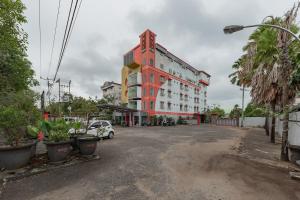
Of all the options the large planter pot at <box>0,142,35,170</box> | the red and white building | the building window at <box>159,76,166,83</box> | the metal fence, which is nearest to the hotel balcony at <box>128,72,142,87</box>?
the red and white building

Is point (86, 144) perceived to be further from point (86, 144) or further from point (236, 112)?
point (236, 112)

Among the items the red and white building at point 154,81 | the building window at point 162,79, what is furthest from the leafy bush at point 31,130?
the building window at point 162,79

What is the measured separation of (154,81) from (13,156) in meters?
27.8

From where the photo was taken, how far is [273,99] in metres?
10.4

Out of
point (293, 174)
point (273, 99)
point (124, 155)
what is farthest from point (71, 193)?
point (273, 99)

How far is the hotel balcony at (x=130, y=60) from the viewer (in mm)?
32344

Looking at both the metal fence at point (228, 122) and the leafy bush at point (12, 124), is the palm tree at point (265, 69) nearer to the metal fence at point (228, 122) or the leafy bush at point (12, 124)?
the leafy bush at point (12, 124)

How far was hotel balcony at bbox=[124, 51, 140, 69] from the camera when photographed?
106 ft

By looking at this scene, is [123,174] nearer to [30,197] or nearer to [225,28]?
[30,197]

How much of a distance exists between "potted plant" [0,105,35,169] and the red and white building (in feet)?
83.2

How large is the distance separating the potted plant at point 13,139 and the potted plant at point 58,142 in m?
0.71

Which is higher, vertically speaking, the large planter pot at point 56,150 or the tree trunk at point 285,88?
the tree trunk at point 285,88

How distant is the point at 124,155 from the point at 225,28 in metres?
7.31

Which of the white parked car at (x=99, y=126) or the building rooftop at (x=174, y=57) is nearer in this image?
the white parked car at (x=99, y=126)
